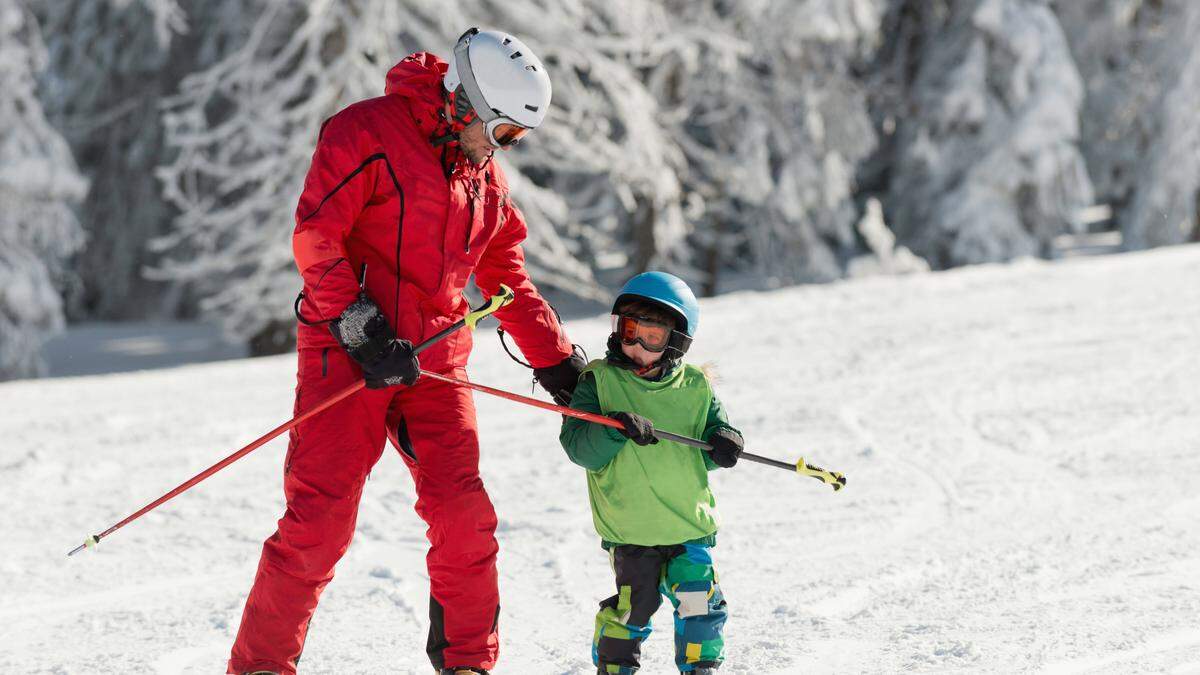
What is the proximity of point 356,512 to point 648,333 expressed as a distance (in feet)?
2.77

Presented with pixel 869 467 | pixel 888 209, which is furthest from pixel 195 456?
pixel 888 209

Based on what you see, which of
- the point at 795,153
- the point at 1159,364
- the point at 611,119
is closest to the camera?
the point at 1159,364

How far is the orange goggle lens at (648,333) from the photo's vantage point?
3111mm

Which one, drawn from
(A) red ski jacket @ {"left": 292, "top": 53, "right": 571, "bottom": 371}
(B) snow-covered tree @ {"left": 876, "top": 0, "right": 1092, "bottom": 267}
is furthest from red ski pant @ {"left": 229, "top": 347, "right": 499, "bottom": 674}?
(B) snow-covered tree @ {"left": 876, "top": 0, "right": 1092, "bottom": 267}

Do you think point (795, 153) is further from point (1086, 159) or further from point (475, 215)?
point (475, 215)

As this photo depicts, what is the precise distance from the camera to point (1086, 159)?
70.1 ft

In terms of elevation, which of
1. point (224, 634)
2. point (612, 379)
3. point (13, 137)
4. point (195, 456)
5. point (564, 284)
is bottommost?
point (224, 634)

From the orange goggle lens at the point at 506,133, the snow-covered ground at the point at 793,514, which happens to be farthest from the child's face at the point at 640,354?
the snow-covered ground at the point at 793,514

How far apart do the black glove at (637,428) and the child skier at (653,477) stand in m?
0.05

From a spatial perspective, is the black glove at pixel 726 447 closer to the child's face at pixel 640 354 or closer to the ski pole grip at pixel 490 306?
the child's face at pixel 640 354

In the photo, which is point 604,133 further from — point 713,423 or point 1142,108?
point 1142,108

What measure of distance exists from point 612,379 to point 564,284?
9209 mm

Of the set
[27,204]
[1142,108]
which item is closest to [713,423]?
[27,204]

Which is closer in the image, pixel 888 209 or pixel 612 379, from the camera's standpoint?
pixel 612 379
